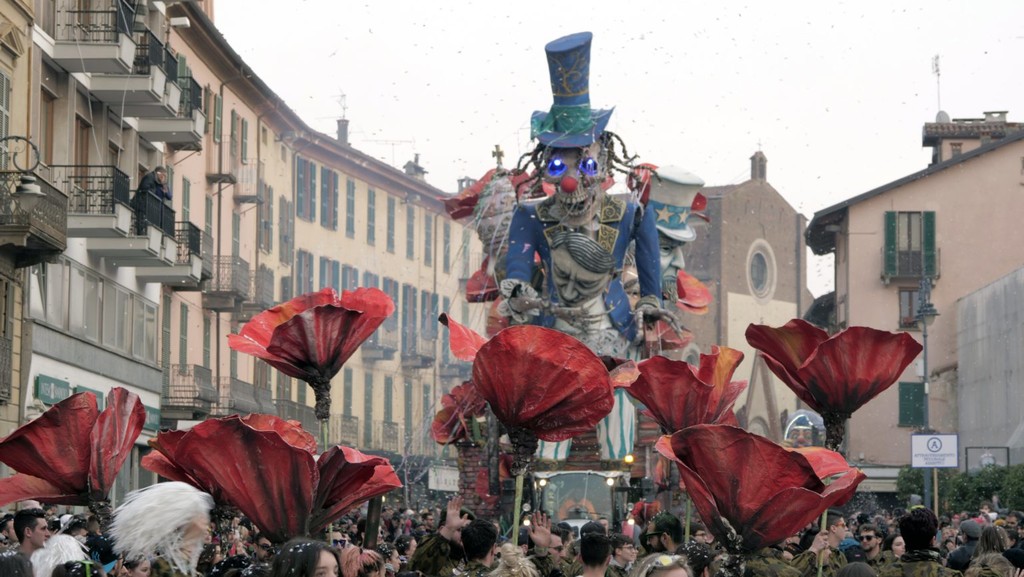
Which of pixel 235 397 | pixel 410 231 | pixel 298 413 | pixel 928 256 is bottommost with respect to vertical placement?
pixel 298 413

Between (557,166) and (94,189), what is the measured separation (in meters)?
9.82

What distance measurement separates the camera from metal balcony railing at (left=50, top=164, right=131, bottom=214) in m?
29.2

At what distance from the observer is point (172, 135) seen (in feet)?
112

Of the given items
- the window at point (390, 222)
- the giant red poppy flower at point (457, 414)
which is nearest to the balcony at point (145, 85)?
the giant red poppy flower at point (457, 414)

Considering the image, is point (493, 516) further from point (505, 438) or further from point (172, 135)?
point (172, 135)

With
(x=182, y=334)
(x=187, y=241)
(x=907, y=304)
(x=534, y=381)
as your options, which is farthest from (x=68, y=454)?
(x=907, y=304)

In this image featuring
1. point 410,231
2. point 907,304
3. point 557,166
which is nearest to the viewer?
point 557,166

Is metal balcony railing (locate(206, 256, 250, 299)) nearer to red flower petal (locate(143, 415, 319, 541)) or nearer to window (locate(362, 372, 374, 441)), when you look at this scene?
window (locate(362, 372, 374, 441))

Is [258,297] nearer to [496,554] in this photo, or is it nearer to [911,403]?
[911,403]

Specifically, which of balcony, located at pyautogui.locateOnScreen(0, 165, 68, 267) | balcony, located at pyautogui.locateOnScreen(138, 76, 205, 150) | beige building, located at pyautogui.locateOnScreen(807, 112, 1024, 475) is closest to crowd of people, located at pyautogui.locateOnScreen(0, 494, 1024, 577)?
balcony, located at pyautogui.locateOnScreen(0, 165, 68, 267)

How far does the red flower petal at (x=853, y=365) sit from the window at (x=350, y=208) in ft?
163

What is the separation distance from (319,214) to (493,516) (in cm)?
3497

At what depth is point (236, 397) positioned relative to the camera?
4556 cm

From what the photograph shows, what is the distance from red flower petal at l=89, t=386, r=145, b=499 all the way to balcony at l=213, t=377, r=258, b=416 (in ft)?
105
